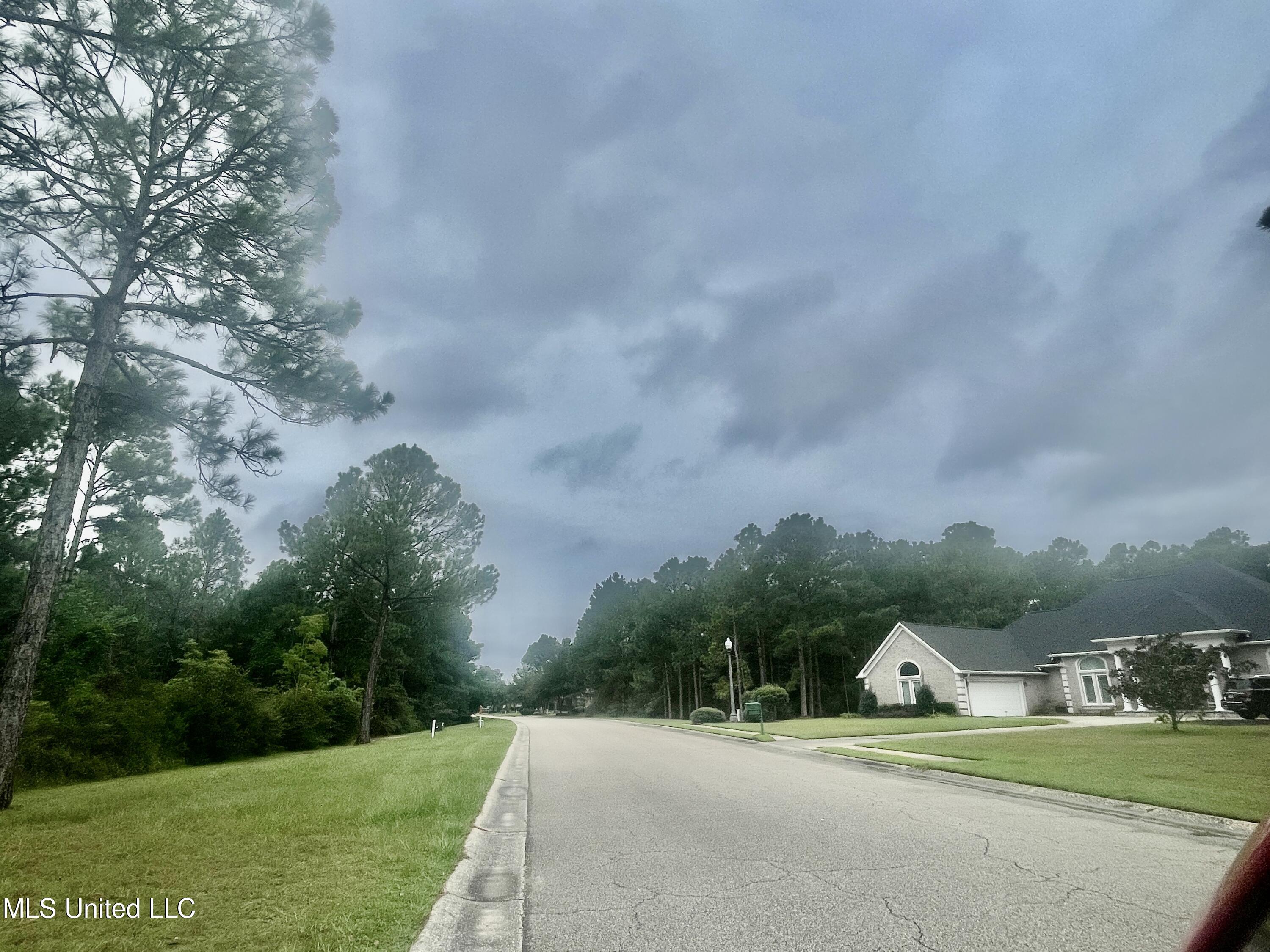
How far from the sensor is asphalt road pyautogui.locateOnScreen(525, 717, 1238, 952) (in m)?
4.62

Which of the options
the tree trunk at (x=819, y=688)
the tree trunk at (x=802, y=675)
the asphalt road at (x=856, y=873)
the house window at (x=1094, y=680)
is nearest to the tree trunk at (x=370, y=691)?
the asphalt road at (x=856, y=873)

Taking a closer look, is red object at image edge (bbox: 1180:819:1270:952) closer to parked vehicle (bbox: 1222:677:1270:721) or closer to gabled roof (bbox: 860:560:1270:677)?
parked vehicle (bbox: 1222:677:1270:721)

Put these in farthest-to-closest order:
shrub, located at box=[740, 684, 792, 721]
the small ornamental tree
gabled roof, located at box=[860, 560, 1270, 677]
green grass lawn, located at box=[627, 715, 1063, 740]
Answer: shrub, located at box=[740, 684, 792, 721]
gabled roof, located at box=[860, 560, 1270, 677]
green grass lawn, located at box=[627, 715, 1063, 740]
the small ornamental tree

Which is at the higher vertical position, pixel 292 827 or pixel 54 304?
pixel 54 304

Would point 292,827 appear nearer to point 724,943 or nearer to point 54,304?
point 724,943

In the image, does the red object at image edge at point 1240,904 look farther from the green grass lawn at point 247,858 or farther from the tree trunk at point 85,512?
the tree trunk at point 85,512

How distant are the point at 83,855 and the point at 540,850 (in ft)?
14.5

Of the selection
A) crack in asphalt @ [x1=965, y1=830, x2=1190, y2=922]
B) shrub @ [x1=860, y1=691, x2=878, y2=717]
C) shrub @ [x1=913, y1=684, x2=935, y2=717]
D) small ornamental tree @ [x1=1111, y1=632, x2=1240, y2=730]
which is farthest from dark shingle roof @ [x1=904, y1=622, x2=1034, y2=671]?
crack in asphalt @ [x1=965, y1=830, x2=1190, y2=922]

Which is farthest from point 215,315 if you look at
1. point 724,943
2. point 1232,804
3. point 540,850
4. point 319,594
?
point 319,594

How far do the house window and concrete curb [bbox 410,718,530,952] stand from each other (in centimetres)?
3467

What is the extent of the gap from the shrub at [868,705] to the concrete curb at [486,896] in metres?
36.1

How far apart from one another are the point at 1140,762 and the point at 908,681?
28.7 m

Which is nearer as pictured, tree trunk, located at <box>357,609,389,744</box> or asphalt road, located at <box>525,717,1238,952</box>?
asphalt road, located at <box>525,717,1238,952</box>

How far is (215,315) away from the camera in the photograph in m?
13.3
